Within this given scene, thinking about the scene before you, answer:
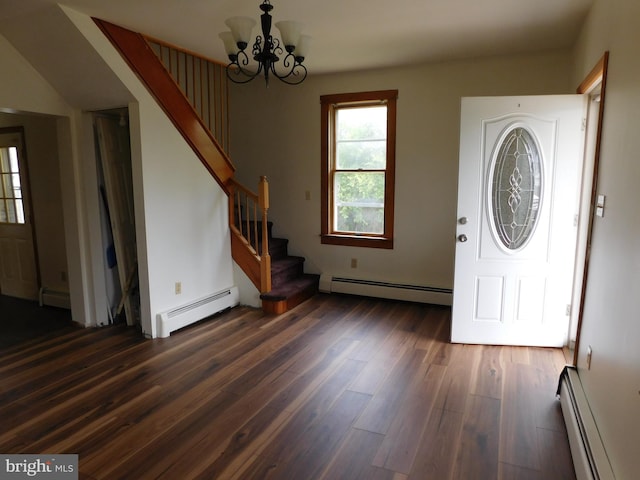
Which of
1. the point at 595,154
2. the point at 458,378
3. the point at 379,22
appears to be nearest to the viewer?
the point at 595,154

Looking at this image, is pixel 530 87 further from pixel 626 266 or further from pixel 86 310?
pixel 86 310

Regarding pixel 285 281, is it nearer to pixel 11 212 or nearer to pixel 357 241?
pixel 357 241

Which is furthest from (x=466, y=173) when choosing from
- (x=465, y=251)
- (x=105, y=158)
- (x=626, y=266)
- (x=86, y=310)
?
(x=86, y=310)

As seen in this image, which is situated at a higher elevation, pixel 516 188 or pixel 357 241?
pixel 516 188

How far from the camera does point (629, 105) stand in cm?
197

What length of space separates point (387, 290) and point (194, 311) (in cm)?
211

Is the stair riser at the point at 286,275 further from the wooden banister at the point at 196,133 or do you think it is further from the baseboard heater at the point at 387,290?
the baseboard heater at the point at 387,290

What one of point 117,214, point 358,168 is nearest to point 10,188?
point 117,214

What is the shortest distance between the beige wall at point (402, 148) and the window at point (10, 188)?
241 cm

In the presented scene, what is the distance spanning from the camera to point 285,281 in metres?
4.79

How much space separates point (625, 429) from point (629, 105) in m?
1.43

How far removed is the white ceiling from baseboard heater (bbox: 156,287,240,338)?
93.1 inches

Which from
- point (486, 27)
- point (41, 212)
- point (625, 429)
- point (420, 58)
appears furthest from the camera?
point (41, 212)

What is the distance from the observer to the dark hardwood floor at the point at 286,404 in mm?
2066
